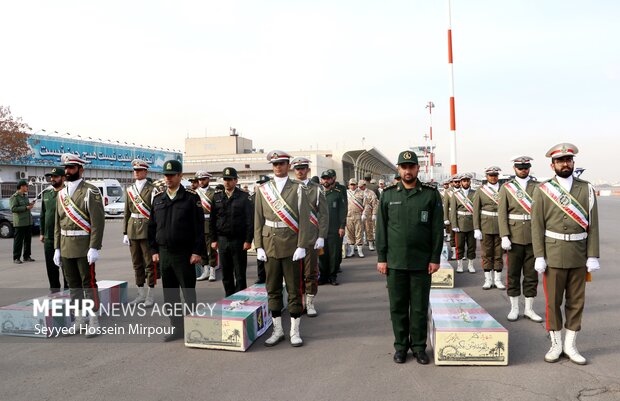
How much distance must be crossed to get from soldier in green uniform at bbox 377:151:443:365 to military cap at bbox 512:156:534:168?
2.56m

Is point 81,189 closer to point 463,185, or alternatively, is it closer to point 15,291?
point 15,291

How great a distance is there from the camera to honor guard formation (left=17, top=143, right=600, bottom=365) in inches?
180

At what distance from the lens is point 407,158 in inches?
179

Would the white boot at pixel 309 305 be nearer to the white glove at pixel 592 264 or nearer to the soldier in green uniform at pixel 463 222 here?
the white glove at pixel 592 264

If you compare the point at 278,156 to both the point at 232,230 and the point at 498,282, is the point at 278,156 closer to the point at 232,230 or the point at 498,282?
the point at 232,230

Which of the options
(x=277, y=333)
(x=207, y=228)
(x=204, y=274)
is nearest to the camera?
(x=277, y=333)

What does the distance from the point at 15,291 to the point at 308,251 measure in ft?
18.8

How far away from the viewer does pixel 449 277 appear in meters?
7.99

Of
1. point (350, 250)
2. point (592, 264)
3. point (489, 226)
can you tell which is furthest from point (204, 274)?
point (592, 264)

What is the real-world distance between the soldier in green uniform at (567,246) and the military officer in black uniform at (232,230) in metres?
3.84

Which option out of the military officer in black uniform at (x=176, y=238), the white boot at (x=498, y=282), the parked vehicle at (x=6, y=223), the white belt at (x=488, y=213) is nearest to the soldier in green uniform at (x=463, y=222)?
the white boot at (x=498, y=282)

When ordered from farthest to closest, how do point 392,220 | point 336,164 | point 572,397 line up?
1. point 336,164
2. point 392,220
3. point 572,397

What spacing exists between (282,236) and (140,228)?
2842 millimetres

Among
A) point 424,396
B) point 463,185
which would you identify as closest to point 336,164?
point 463,185
